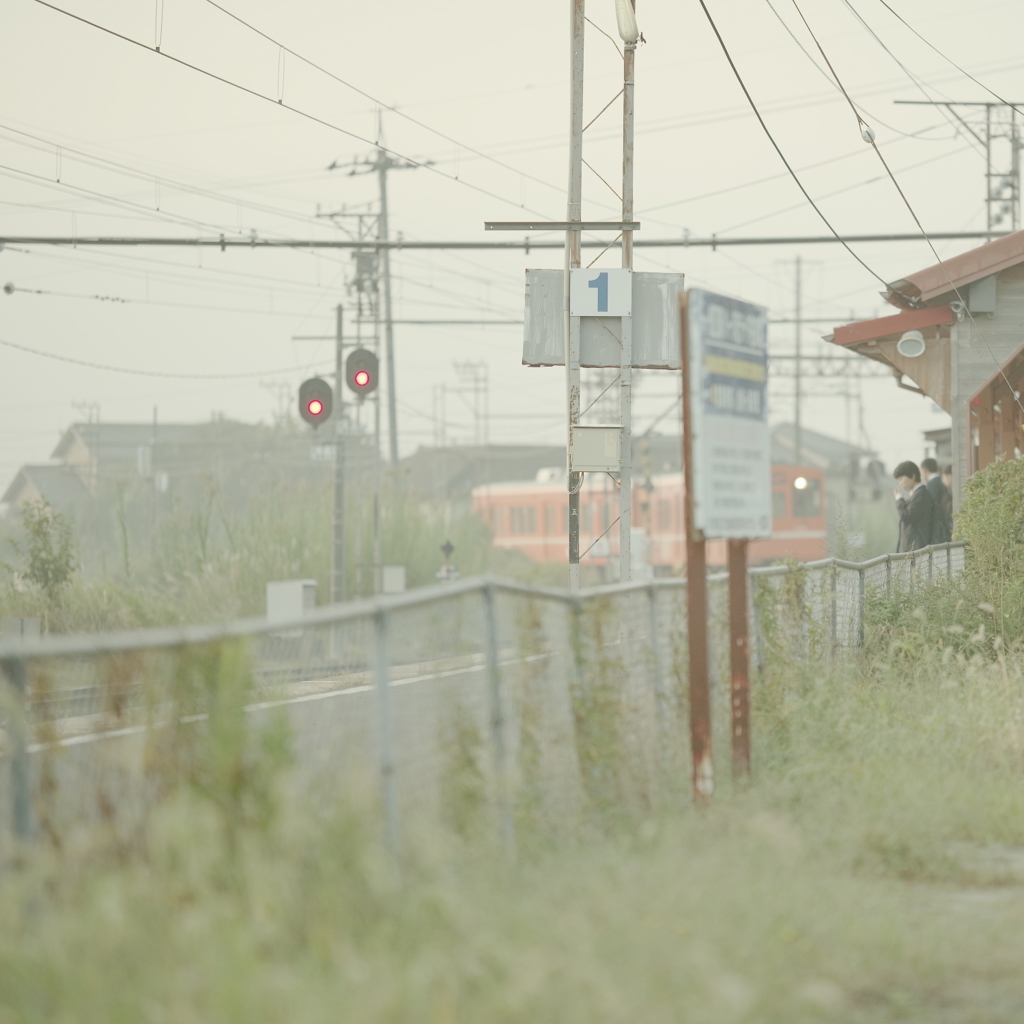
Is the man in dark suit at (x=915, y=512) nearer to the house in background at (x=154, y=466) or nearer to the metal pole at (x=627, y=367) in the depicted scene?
the metal pole at (x=627, y=367)

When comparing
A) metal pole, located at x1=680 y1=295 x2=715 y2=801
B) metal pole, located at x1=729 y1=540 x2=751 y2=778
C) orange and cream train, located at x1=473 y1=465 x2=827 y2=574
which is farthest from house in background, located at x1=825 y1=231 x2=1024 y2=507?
orange and cream train, located at x1=473 y1=465 x2=827 y2=574

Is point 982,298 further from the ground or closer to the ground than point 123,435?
closer to the ground

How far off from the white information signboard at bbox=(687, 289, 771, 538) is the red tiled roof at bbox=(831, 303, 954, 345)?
36.6 ft

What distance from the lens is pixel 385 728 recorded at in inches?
182

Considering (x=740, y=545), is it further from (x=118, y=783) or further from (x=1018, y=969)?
(x=118, y=783)

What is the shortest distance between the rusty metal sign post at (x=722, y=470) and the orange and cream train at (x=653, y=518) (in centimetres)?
2976

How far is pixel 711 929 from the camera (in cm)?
397

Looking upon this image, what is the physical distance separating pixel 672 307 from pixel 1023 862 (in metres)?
9.33

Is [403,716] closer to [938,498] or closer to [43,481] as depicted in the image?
[938,498]

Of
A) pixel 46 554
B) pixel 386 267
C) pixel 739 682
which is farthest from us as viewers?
pixel 386 267

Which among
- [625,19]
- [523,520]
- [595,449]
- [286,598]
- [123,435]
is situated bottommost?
[286,598]

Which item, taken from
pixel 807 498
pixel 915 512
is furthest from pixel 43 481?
pixel 915 512

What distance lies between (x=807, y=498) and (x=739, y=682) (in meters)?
34.1

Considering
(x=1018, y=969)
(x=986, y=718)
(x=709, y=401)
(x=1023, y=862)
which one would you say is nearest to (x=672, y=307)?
(x=986, y=718)
